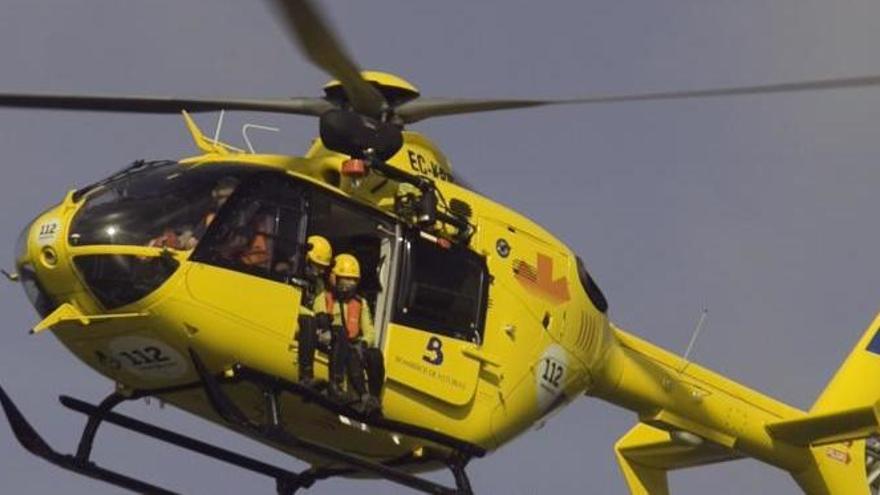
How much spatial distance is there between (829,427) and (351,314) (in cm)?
619

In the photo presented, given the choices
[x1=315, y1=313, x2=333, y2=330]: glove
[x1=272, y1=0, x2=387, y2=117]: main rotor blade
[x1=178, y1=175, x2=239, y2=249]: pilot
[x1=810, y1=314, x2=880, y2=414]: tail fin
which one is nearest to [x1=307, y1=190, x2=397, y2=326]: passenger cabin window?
[x1=315, y1=313, x2=333, y2=330]: glove

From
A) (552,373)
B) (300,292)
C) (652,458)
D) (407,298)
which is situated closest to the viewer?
(300,292)

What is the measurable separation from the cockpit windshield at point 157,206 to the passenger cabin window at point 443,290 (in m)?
1.66

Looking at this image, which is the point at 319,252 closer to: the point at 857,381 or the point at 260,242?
the point at 260,242

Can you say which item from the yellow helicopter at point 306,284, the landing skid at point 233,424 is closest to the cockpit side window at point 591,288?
the yellow helicopter at point 306,284

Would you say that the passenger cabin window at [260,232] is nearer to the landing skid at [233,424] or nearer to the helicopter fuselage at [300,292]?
the helicopter fuselage at [300,292]

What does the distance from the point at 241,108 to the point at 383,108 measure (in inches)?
48.2

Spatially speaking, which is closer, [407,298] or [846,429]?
[407,298]

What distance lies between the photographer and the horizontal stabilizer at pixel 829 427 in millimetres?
21281

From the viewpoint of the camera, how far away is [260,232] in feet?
57.4

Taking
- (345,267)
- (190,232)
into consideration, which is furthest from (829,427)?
(190,232)

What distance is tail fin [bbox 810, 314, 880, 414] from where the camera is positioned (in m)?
22.7

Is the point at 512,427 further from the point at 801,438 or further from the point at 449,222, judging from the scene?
the point at 801,438

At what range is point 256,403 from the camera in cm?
1778
